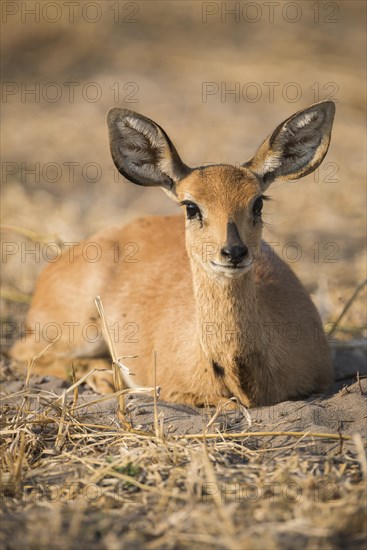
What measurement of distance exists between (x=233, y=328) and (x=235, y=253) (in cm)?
70

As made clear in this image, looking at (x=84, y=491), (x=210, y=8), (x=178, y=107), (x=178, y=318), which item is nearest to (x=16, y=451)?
(x=84, y=491)

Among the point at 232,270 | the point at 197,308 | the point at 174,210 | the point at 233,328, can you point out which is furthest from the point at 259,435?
the point at 174,210

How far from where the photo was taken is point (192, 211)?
562cm

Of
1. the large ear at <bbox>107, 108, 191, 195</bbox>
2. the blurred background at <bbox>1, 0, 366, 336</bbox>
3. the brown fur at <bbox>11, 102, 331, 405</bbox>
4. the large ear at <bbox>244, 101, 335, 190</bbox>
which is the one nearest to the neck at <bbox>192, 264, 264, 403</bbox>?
the brown fur at <bbox>11, 102, 331, 405</bbox>

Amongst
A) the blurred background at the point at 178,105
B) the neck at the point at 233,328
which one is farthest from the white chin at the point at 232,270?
the blurred background at the point at 178,105

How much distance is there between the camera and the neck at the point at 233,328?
5.52 m

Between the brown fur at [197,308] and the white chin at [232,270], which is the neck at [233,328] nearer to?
the brown fur at [197,308]

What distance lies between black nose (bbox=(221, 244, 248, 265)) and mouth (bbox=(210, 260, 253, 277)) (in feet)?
0.16

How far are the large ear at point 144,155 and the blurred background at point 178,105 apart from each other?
3058 mm

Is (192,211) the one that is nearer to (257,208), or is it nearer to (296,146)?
(257,208)

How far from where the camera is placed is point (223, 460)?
14.5ft

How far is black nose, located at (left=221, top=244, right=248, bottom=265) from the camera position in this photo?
5037mm

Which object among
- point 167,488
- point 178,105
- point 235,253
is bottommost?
point 167,488

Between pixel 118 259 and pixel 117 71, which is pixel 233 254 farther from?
pixel 117 71
